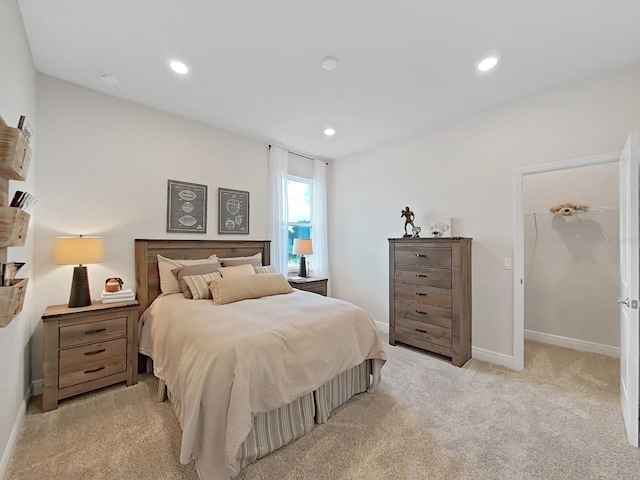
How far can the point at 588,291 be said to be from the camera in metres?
3.36

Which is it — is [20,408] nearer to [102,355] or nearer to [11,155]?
[102,355]

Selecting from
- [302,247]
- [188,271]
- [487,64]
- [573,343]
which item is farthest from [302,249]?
[573,343]

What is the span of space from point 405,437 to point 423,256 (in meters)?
1.87

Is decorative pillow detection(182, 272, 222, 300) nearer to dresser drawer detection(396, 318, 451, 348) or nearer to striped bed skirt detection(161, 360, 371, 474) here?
striped bed skirt detection(161, 360, 371, 474)

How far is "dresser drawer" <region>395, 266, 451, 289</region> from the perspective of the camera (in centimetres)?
301

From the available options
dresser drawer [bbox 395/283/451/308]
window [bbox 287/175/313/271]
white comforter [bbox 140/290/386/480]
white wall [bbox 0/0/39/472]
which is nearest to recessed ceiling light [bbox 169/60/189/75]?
white wall [bbox 0/0/39/472]

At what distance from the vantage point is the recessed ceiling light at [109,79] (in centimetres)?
246

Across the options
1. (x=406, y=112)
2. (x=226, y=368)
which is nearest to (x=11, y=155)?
(x=226, y=368)

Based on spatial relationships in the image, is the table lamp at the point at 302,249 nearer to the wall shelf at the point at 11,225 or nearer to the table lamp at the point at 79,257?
the table lamp at the point at 79,257

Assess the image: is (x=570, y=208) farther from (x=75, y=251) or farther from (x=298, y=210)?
(x=75, y=251)

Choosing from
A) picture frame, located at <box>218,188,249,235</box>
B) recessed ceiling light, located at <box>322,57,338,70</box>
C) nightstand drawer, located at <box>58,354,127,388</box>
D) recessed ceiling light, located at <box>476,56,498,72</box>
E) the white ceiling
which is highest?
the white ceiling

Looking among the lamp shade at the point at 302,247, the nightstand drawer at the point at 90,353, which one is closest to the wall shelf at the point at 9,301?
the nightstand drawer at the point at 90,353

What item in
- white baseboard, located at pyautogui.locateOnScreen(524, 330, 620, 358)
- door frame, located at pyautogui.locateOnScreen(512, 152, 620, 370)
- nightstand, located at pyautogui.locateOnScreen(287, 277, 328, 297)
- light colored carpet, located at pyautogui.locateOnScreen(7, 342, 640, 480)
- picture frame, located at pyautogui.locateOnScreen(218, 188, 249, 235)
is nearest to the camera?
light colored carpet, located at pyautogui.locateOnScreen(7, 342, 640, 480)

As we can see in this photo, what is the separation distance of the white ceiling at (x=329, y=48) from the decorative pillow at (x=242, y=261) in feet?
5.65
